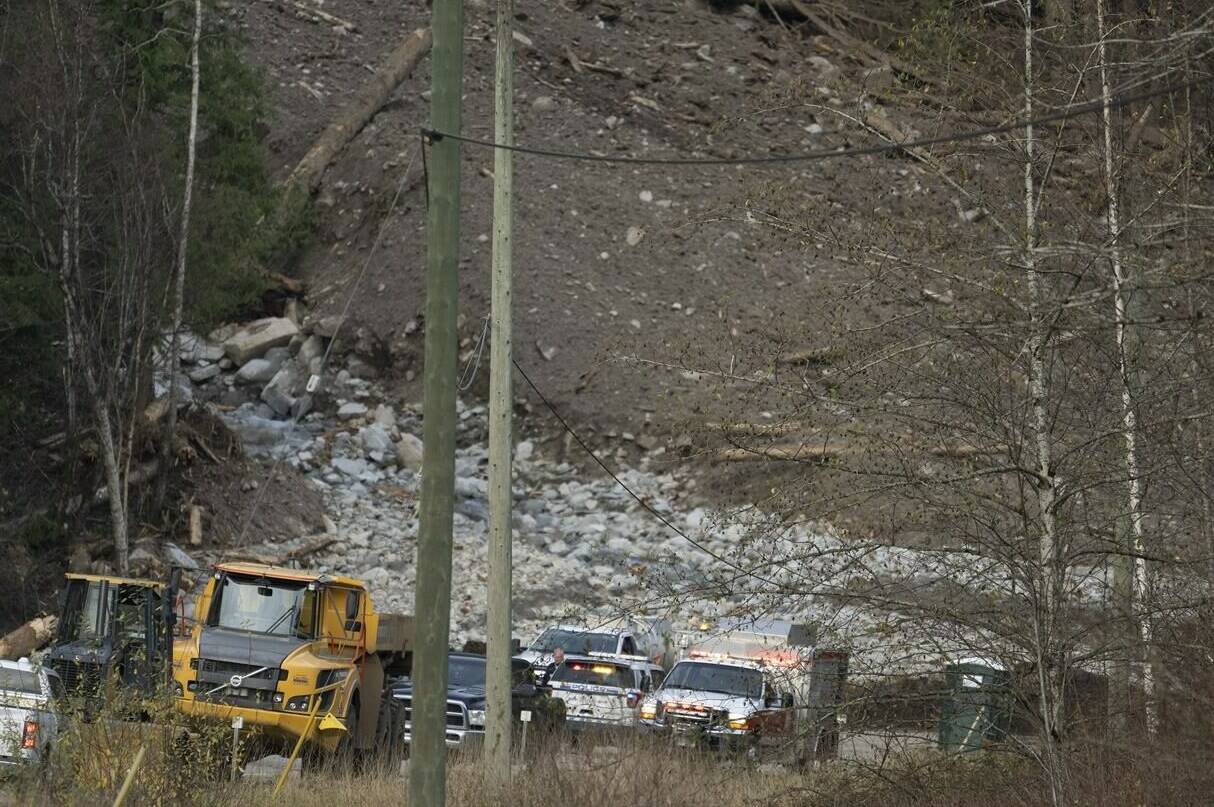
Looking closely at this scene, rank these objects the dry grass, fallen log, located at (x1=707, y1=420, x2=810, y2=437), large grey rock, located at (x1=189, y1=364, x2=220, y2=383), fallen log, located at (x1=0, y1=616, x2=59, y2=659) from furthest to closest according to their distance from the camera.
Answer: large grey rock, located at (x1=189, y1=364, x2=220, y2=383) → fallen log, located at (x1=0, y1=616, x2=59, y2=659) → fallen log, located at (x1=707, y1=420, x2=810, y2=437) → the dry grass

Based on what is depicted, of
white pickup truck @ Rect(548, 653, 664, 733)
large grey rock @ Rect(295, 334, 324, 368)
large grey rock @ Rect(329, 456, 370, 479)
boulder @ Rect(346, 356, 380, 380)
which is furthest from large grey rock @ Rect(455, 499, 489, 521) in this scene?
white pickup truck @ Rect(548, 653, 664, 733)

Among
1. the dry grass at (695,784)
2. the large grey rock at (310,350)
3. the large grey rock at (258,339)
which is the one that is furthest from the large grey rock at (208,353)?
the dry grass at (695,784)

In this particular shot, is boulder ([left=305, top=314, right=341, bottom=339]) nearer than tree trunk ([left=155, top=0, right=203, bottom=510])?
No

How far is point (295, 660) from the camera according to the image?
557 inches

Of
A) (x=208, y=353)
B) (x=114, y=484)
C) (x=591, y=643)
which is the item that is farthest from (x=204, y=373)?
(x=591, y=643)

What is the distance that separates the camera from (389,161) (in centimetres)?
3716

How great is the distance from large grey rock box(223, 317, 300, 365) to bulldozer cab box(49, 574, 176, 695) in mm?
18079

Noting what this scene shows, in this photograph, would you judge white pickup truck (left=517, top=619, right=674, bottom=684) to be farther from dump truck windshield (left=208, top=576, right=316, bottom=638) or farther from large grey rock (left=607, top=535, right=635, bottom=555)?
large grey rock (left=607, top=535, right=635, bottom=555)

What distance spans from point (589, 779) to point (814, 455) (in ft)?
10.5

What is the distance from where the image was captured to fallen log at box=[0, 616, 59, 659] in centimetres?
1847

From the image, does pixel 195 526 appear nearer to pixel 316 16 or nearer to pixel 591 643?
pixel 591 643

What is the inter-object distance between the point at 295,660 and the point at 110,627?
206cm

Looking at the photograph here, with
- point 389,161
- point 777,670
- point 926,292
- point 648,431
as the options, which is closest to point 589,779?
point 777,670

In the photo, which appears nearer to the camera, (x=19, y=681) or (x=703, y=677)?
(x=19, y=681)
